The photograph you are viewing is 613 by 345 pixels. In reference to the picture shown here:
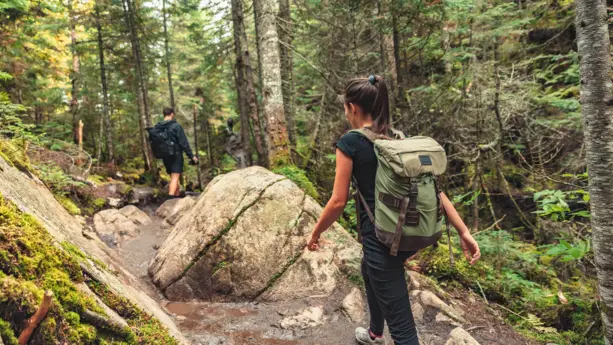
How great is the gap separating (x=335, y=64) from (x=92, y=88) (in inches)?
518

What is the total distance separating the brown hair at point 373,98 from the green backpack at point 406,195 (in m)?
0.26

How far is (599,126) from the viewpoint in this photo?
338 cm

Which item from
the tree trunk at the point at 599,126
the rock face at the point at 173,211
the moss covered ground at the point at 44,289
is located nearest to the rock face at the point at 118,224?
the rock face at the point at 173,211

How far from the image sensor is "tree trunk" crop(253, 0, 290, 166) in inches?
285

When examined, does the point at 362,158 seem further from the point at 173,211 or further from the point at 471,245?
the point at 173,211

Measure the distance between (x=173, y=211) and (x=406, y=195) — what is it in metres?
7.22

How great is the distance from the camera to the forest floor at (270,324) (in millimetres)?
3682

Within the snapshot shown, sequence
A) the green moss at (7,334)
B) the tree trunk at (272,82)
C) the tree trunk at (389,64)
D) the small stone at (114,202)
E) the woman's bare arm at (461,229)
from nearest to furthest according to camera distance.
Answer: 1. the green moss at (7,334)
2. the woman's bare arm at (461,229)
3. the tree trunk at (389,64)
4. the tree trunk at (272,82)
5. the small stone at (114,202)

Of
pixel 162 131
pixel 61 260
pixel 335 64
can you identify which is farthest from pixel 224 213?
pixel 335 64

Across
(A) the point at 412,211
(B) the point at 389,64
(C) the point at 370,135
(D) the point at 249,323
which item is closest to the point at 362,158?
(C) the point at 370,135

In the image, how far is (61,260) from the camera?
2.12 meters

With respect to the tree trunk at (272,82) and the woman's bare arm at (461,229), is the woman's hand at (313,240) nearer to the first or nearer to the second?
the woman's bare arm at (461,229)

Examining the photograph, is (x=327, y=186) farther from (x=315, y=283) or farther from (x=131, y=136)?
(x=131, y=136)

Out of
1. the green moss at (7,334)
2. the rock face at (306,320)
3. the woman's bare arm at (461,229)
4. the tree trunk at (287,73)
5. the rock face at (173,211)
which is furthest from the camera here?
the tree trunk at (287,73)
